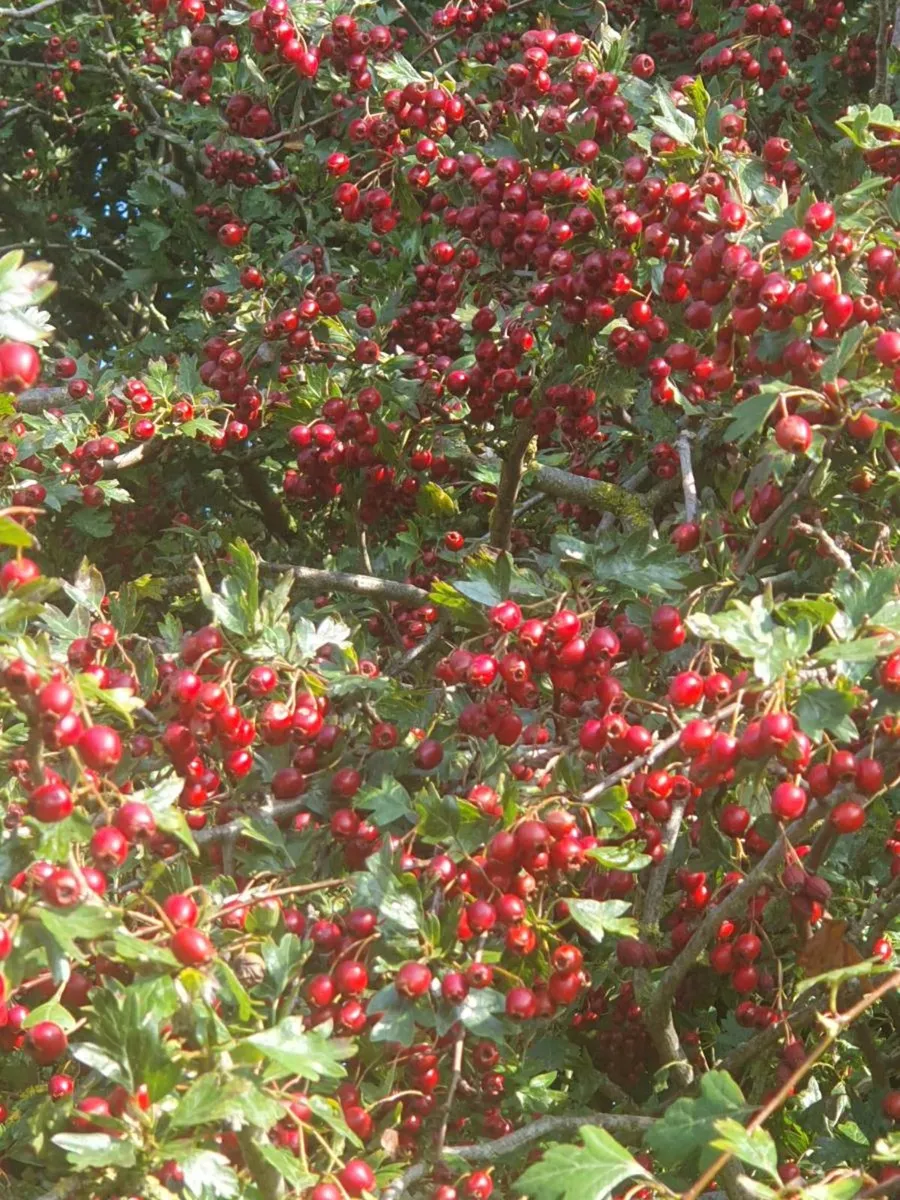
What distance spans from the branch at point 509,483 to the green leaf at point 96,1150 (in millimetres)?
1929

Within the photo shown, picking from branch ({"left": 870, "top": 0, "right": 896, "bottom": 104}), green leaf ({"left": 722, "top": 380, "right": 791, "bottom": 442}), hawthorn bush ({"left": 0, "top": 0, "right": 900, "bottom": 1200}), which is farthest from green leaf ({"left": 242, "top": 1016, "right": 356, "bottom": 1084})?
branch ({"left": 870, "top": 0, "right": 896, "bottom": 104})

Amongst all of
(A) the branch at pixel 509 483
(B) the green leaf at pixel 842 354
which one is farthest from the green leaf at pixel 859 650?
(A) the branch at pixel 509 483

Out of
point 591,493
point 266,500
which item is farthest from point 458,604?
point 266,500

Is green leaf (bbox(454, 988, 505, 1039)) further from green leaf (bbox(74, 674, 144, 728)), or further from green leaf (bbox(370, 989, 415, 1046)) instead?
green leaf (bbox(74, 674, 144, 728))

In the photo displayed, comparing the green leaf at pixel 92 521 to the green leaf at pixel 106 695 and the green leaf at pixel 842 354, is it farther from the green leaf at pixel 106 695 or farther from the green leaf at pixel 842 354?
the green leaf at pixel 842 354

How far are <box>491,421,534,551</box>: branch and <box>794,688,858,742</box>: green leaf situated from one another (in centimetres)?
149

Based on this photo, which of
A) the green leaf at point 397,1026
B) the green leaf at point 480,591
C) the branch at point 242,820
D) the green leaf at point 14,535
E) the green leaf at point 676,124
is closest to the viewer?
the green leaf at point 14,535

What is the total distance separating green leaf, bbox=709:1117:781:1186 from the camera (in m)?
1.70

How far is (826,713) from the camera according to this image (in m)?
1.93

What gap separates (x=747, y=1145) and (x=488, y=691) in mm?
847

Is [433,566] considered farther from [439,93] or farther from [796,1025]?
[796,1025]

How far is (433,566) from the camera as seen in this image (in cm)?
386

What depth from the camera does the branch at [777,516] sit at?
2.30m

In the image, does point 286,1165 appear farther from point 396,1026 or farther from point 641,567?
point 641,567
